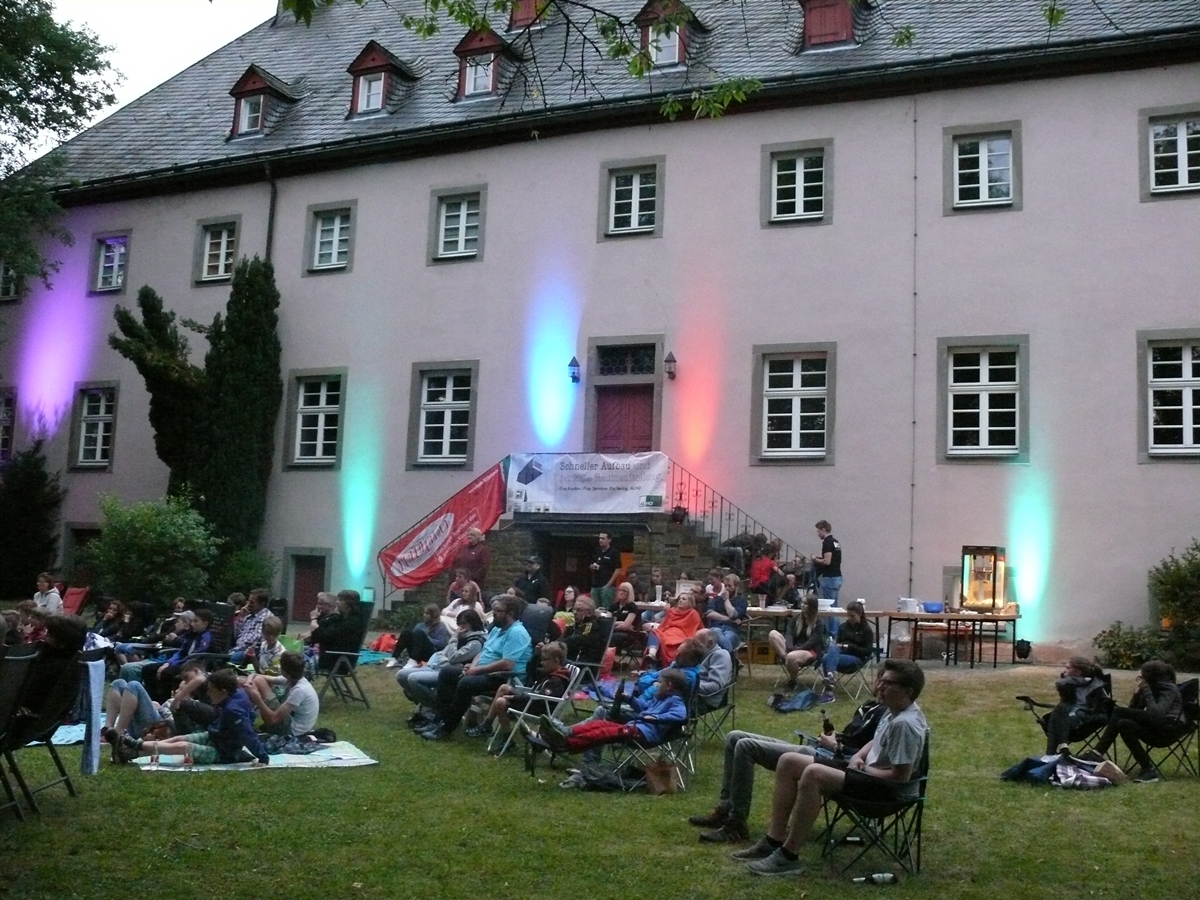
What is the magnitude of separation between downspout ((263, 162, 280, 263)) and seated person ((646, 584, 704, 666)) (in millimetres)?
13830

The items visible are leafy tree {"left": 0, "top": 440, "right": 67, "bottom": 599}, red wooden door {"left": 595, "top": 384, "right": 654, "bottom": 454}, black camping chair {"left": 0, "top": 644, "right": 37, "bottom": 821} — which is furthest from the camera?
leafy tree {"left": 0, "top": 440, "right": 67, "bottom": 599}

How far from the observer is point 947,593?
1805cm

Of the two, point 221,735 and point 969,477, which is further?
point 969,477

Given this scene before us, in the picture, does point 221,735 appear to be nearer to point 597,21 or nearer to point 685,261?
point 597,21

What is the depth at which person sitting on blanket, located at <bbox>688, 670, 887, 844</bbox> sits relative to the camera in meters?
7.69

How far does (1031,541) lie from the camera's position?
1773 centimetres

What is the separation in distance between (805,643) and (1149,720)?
4.59m

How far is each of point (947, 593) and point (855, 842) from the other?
11001mm

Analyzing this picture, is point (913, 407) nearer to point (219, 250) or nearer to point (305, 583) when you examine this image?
point (305, 583)

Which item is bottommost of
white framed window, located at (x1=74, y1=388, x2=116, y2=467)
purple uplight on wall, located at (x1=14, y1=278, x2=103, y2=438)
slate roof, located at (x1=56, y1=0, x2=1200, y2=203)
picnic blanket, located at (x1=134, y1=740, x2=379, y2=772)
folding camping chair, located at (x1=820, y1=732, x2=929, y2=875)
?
picnic blanket, located at (x1=134, y1=740, x2=379, y2=772)

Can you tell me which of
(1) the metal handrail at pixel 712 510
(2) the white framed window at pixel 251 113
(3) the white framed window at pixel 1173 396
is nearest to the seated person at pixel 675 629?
(1) the metal handrail at pixel 712 510

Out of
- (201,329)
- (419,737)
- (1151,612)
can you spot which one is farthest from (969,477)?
(201,329)

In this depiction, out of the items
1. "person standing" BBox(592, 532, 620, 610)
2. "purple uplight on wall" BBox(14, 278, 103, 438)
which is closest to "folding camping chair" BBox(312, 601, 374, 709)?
"person standing" BBox(592, 532, 620, 610)

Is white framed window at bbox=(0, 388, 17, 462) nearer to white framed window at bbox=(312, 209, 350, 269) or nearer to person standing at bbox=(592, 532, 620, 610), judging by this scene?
white framed window at bbox=(312, 209, 350, 269)
